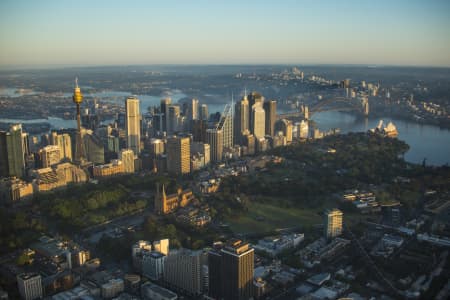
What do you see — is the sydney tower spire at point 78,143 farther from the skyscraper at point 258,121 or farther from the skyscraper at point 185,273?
the skyscraper at point 185,273

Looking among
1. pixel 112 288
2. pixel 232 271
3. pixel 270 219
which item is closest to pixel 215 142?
pixel 270 219

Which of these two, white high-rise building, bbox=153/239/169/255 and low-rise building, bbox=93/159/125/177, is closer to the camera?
white high-rise building, bbox=153/239/169/255

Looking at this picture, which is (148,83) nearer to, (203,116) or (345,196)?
(203,116)

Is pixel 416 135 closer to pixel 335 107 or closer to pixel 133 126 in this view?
pixel 335 107

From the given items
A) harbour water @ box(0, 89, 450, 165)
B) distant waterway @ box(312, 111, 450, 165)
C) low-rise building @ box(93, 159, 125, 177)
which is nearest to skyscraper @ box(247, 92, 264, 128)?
harbour water @ box(0, 89, 450, 165)

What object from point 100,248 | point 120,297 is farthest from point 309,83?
point 120,297

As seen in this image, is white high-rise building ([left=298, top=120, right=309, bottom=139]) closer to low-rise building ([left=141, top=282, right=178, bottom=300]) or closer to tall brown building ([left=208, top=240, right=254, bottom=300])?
tall brown building ([left=208, top=240, right=254, bottom=300])

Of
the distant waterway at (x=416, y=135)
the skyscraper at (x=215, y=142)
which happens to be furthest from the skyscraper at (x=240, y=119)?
the distant waterway at (x=416, y=135)
